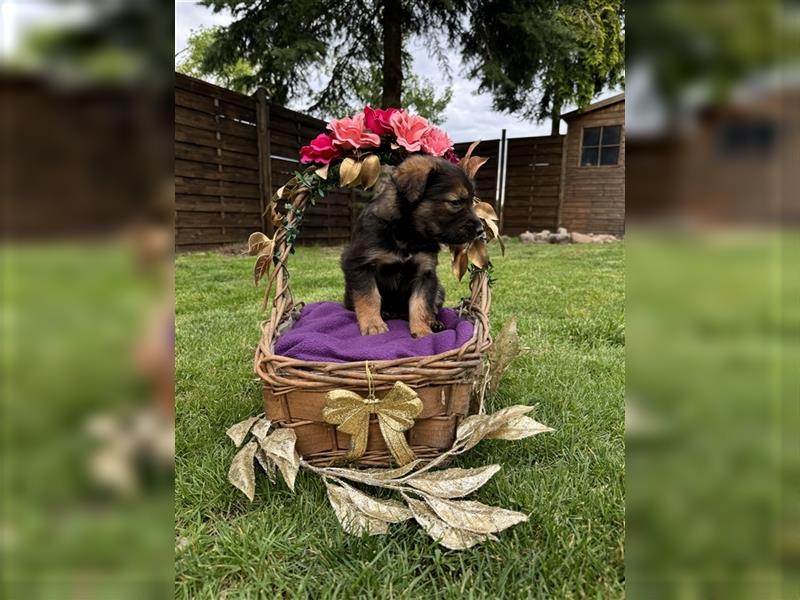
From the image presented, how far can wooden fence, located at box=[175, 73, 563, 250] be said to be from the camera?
8539mm

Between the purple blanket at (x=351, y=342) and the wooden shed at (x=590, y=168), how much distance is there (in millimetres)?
12744

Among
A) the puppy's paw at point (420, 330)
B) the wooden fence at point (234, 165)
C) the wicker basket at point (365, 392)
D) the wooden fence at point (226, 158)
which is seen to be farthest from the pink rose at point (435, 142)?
the wooden fence at point (226, 158)

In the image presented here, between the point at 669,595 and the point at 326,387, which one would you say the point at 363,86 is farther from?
the point at 669,595

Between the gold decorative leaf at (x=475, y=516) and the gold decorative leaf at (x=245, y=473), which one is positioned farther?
the gold decorative leaf at (x=245, y=473)

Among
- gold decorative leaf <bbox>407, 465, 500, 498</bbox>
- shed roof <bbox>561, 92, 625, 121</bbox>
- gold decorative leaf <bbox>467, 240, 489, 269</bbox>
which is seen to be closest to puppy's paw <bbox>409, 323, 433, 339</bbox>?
gold decorative leaf <bbox>467, 240, 489, 269</bbox>

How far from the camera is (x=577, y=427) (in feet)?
6.95

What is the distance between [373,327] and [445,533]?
1232 millimetres

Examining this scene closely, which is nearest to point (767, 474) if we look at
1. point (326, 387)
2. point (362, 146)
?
point (326, 387)

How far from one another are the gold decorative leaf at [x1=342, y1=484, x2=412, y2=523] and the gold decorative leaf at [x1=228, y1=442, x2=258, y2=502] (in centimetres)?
30

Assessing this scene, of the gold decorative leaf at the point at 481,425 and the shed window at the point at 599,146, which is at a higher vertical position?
the shed window at the point at 599,146

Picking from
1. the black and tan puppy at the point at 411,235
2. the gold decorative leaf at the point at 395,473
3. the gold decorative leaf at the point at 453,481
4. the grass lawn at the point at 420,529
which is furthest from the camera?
the black and tan puppy at the point at 411,235

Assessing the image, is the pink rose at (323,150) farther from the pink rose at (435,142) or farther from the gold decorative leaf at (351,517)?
the gold decorative leaf at (351,517)

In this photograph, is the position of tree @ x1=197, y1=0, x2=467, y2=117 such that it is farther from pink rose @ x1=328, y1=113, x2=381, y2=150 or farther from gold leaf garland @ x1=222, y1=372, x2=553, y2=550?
gold leaf garland @ x1=222, y1=372, x2=553, y2=550

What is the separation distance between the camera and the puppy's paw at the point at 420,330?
2490 mm
